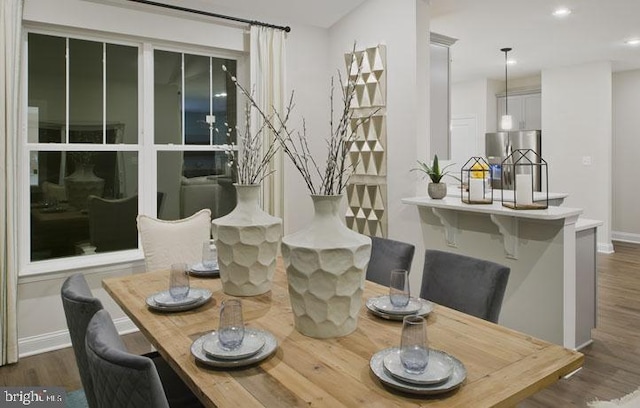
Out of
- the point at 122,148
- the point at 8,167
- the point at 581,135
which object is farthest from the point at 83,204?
the point at 581,135

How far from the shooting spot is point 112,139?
357 centimetres

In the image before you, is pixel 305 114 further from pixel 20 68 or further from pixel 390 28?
pixel 20 68

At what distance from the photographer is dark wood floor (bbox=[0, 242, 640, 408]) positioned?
2586 millimetres

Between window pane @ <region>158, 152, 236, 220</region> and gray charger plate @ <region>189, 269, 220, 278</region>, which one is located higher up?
window pane @ <region>158, 152, 236, 220</region>

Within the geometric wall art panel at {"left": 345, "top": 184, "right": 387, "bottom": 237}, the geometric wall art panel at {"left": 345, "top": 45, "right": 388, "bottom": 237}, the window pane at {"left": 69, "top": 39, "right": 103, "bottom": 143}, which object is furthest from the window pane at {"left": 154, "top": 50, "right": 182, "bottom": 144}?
the geometric wall art panel at {"left": 345, "top": 184, "right": 387, "bottom": 237}

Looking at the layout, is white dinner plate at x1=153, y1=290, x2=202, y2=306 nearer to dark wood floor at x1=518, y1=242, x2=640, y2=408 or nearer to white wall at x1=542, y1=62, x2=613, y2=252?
dark wood floor at x1=518, y1=242, x2=640, y2=408

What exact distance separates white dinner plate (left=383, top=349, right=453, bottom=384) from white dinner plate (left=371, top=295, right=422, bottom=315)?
348 mm

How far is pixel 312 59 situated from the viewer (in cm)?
444

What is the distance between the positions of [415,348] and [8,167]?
9.47ft

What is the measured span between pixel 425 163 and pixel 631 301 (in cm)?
236

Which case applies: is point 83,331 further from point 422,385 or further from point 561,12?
point 561,12

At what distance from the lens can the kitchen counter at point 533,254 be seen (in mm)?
2865

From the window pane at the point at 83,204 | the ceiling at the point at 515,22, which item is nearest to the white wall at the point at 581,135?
the ceiling at the point at 515,22

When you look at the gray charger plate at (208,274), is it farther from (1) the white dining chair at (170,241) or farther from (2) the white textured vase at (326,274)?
(2) the white textured vase at (326,274)
